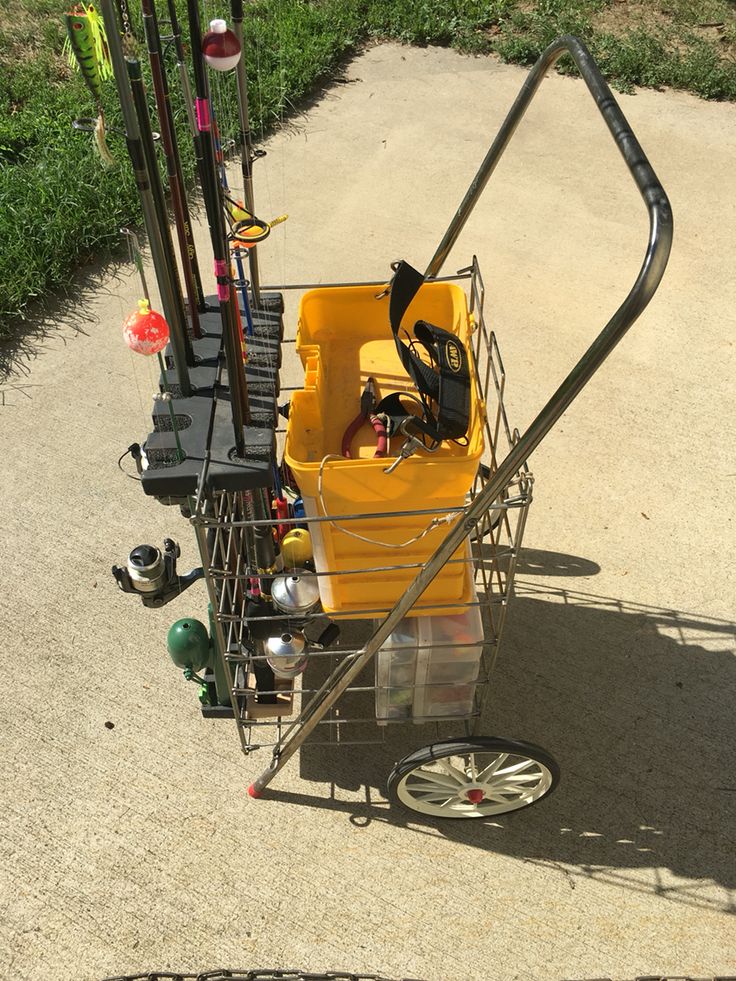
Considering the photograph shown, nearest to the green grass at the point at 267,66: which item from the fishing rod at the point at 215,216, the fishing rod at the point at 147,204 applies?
the fishing rod at the point at 147,204

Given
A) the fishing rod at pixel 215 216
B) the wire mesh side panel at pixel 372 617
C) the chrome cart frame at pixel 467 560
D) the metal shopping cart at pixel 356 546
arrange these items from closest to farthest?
the chrome cart frame at pixel 467 560 < the fishing rod at pixel 215 216 < the metal shopping cart at pixel 356 546 < the wire mesh side panel at pixel 372 617

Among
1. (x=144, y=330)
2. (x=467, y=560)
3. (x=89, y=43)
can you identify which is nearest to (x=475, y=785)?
(x=467, y=560)

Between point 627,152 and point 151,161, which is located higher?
point 627,152

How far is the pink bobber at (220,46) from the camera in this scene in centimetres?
143

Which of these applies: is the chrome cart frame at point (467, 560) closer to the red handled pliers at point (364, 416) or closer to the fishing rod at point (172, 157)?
the red handled pliers at point (364, 416)

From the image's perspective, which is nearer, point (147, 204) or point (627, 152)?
point (627, 152)

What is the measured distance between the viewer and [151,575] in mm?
2121

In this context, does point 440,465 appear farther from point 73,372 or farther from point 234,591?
point 73,372

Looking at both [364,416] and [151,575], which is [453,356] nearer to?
[364,416]

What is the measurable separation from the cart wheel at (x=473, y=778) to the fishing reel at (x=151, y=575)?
0.68 metres

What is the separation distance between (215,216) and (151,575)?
905 mm

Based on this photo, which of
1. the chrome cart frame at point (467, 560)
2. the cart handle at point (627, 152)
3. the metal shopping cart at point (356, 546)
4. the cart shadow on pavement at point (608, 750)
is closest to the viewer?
the cart handle at point (627, 152)

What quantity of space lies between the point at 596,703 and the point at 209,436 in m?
1.44

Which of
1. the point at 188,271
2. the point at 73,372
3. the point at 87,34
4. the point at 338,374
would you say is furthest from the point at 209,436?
the point at 73,372
